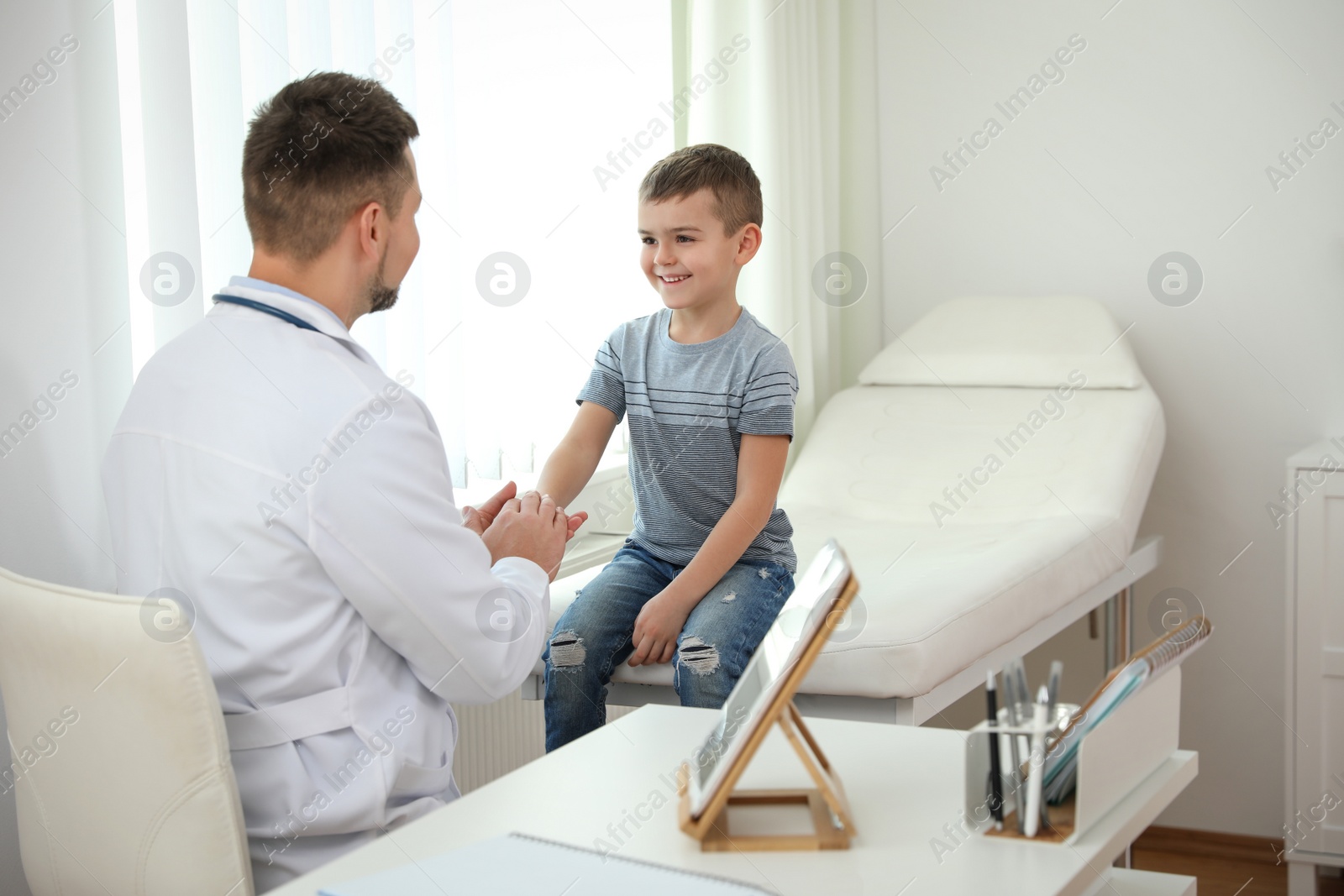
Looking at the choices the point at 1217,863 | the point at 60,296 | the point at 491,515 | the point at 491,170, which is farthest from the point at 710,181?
the point at 1217,863

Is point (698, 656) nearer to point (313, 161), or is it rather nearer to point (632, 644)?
point (632, 644)

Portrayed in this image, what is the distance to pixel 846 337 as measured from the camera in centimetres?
319

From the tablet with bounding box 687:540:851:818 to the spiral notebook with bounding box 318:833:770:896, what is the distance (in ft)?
0.29

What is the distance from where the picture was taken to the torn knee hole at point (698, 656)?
1489mm

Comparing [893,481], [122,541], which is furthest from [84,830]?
[893,481]

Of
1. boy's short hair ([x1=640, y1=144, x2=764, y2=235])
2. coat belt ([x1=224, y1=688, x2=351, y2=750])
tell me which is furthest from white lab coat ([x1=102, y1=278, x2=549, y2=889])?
boy's short hair ([x1=640, y1=144, x2=764, y2=235])

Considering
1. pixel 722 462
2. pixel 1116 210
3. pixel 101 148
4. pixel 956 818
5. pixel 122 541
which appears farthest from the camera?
pixel 1116 210

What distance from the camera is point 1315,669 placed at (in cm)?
224

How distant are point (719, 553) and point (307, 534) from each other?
0.71m

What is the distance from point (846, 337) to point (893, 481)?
0.78m

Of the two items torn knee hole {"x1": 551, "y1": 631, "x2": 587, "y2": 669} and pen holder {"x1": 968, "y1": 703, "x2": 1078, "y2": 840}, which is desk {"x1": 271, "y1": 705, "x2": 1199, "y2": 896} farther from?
torn knee hole {"x1": 551, "y1": 631, "x2": 587, "y2": 669}

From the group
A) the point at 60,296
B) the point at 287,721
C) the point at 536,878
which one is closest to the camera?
the point at 536,878

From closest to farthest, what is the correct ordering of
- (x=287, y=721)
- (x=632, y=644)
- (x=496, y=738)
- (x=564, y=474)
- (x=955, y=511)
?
(x=287, y=721) → (x=632, y=644) → (x=564, y=474) → (x=496, y=738) → (x=955, y=511)

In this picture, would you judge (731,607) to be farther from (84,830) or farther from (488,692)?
(84,830)
